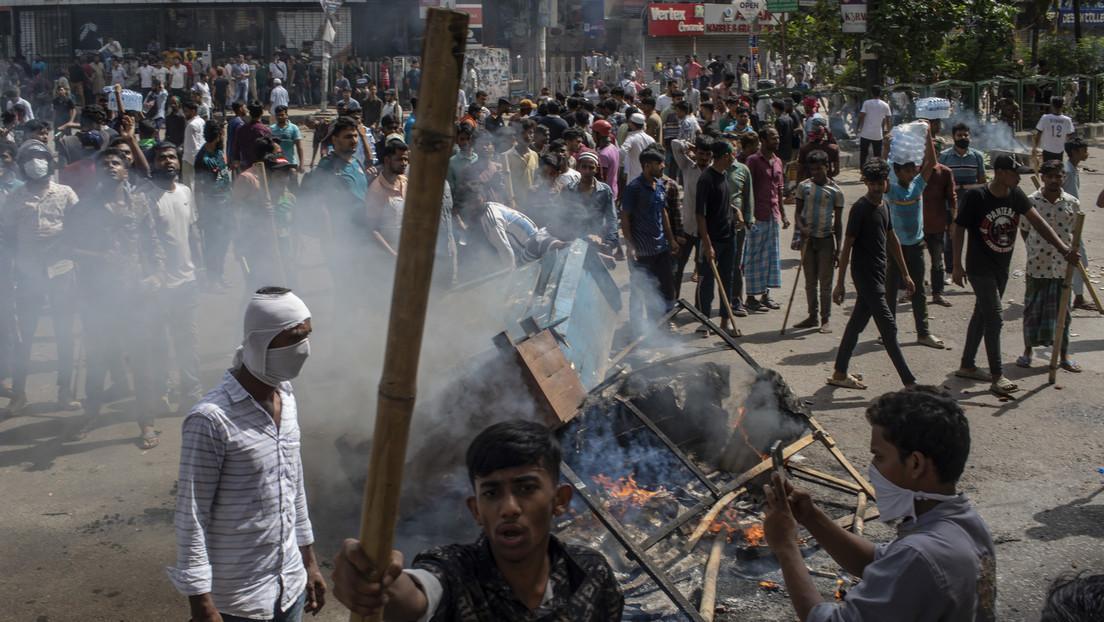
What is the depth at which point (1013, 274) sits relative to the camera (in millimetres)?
10117

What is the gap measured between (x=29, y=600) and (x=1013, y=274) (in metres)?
9.87

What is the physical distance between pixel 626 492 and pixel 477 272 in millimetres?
3775

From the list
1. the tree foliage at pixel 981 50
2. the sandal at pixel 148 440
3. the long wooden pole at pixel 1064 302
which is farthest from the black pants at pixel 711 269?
the tree foliage at pixel 981 50

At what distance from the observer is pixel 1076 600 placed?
63.6 inches

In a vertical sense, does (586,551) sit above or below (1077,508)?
above

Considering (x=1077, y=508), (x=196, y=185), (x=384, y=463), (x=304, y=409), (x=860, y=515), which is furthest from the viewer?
(x=196, y=185)

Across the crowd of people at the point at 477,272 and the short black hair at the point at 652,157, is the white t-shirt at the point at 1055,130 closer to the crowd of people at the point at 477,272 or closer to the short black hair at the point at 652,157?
the crowd of people at the point at 477,272

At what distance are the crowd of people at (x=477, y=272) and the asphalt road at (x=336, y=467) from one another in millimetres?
256

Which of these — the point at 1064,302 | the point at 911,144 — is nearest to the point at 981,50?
the point at 911,144

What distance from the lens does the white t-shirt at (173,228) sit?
605 cm

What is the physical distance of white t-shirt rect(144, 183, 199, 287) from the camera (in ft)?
19.9

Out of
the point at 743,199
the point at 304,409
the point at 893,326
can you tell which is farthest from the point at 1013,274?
the point at 304,409

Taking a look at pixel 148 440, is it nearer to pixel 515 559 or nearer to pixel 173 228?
pixel 173 228

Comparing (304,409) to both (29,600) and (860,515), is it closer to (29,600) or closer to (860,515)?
(29,600)
